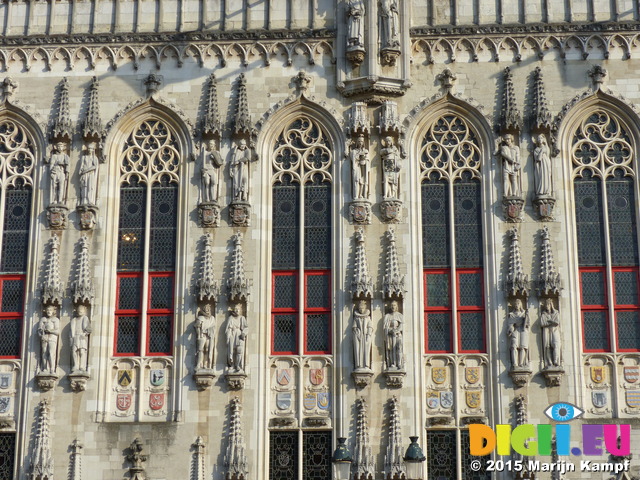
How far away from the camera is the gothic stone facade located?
28359 mm

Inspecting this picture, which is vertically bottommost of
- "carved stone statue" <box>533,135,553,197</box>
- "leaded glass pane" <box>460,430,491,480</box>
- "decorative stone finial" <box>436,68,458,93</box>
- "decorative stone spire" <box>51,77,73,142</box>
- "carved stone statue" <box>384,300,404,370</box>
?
"leaded glass pane" <box>460,430,491,480</box>

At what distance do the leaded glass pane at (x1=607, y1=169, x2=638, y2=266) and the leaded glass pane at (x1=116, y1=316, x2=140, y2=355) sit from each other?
12452 mm

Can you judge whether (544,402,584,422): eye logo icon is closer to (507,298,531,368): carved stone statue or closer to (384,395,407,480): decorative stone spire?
(507,298,531,368): carved stone statue

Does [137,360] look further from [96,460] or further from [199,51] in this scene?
[199,51]

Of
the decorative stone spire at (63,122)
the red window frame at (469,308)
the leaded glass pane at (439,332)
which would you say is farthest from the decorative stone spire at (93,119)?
the red window frame at (469,308)

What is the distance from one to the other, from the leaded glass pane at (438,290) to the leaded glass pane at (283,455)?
4910 millimetres

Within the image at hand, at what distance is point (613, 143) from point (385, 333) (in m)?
8.09

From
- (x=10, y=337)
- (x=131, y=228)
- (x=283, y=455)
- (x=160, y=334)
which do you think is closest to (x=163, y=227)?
(x=131, y=228)

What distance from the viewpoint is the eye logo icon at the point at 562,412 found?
27953 millimetres

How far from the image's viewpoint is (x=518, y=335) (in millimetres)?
28406

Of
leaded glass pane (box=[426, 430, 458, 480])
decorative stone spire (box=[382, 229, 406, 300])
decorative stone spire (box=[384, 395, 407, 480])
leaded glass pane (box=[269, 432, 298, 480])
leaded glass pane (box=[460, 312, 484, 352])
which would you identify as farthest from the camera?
leaded glass pane (box=[460, 312, 484, 352])

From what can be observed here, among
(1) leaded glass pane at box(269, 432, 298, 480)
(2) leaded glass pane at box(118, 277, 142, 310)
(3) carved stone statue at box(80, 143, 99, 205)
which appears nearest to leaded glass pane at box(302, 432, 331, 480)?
(1) leaded glass pane at box(269, 432, 298, 480)

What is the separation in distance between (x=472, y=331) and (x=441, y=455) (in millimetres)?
3240

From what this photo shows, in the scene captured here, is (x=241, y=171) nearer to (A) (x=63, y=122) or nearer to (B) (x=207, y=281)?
(B) (x=207, y=281)
